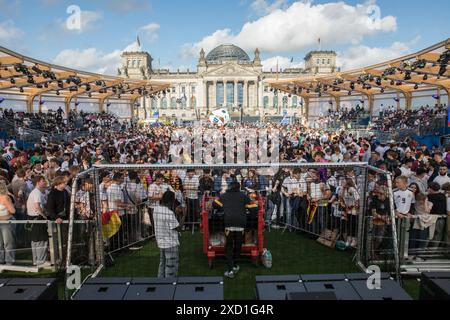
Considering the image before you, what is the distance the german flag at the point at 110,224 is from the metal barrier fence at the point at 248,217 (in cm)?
2

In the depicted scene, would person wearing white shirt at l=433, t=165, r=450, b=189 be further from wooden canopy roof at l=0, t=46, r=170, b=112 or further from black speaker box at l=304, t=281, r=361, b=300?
wooden canopy roof at l=0, t=46, r=170, b=112

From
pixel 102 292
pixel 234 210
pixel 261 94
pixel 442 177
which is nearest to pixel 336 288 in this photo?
pixel 234 210

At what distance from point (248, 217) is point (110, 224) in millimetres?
2685

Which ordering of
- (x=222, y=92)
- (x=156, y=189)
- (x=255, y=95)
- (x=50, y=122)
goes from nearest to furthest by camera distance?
1. (x=156, y=189)
2. (x=50, y=122)
3. (x=255, y=95)
4. (x=222, y=92)

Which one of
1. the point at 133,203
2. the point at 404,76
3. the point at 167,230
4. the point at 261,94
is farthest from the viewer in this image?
the point at 261,94

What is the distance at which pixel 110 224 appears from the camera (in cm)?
674

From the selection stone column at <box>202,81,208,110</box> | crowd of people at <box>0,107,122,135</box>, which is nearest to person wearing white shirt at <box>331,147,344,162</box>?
crowd of people at <box>0,107,122,135</box>

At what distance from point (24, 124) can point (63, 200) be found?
78.3 ft

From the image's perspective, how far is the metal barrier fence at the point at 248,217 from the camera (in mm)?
5895

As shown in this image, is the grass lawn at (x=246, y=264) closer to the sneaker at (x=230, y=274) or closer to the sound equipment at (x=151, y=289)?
the sneaker at (x=230, y=274)

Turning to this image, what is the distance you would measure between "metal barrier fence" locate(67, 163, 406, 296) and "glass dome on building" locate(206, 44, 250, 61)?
120 metres

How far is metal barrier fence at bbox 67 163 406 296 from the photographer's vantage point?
19.3 ft

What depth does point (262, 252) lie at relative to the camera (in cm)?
658

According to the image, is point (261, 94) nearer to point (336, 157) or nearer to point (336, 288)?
point (336, 157)
